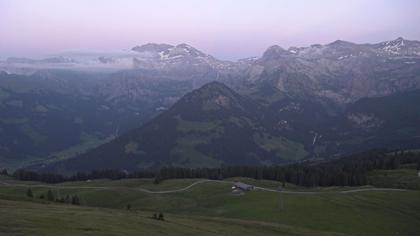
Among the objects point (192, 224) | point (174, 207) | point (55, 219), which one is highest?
point (55, 219)

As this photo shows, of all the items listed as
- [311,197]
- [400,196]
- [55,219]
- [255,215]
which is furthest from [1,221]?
[400,196]

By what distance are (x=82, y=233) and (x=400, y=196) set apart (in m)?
147

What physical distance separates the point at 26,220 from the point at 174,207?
114 m

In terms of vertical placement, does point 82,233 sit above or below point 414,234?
above

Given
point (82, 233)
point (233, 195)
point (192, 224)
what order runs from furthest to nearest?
1. point (233, 195)
2. point (192, 224)
3. point (82, 233)

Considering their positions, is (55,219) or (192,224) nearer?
(55,219)

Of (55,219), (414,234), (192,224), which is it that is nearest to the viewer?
(55,219)

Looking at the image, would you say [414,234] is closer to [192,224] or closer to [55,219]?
[192,224]

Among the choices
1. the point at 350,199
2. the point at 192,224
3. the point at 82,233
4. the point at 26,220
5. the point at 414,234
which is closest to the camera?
the point at 82,233

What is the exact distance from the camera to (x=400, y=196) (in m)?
188

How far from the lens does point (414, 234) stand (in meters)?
145

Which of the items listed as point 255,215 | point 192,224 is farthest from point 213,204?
point 192,224

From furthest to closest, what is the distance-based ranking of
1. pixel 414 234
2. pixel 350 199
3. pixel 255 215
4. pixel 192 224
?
pixel 350 199 < pixel 255 215 < pixel 414 234 < pixel 192 224

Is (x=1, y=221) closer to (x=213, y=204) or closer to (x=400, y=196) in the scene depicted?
(x=213, y=204)
